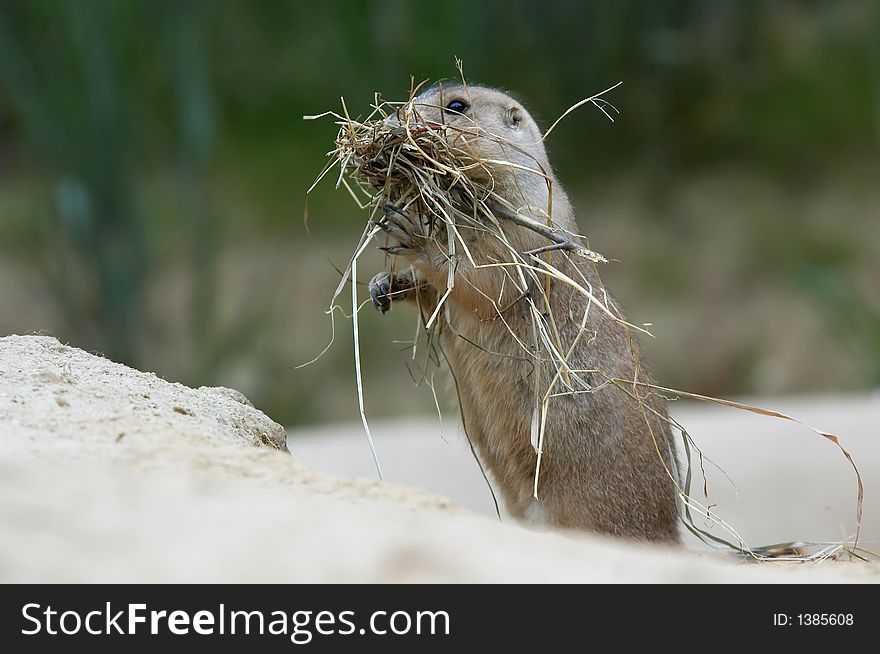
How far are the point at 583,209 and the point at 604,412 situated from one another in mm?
11512

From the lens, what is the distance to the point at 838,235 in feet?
48.3

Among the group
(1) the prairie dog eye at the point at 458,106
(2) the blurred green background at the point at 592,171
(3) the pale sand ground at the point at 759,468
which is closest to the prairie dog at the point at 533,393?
(1) the prairie dog eye at the point at 458,106

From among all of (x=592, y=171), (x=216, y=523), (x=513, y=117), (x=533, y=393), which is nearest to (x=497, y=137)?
(x=513, y=117)

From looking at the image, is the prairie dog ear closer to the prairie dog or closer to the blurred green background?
→ the prairie dog

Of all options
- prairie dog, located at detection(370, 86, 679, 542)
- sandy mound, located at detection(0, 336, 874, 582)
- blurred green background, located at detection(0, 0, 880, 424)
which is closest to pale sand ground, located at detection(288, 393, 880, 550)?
prairie dog, located at detection(370, 86, 679, 542)

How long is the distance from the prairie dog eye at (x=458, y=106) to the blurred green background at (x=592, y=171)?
7151mm

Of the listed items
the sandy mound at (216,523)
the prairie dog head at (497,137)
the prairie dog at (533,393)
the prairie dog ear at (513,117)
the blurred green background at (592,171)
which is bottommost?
the sandy mound at (216,523)

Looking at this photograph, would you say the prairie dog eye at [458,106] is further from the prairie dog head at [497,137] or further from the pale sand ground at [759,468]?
the pale sand ground at [759,468]

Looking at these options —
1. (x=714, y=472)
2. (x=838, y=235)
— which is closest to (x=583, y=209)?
(x=838, y=235)

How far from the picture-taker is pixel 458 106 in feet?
15.0

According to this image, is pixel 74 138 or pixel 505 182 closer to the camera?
pixel 505 182

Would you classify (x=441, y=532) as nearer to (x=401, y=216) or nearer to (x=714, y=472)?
(x=401, y=216)

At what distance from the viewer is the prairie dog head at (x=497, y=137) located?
4.27 m

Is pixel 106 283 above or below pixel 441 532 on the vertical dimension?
above
